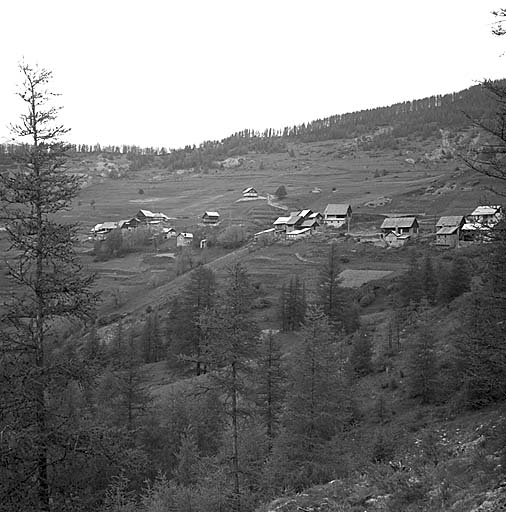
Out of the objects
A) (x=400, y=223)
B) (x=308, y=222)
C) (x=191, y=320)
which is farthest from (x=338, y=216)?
(x=191, y=320)

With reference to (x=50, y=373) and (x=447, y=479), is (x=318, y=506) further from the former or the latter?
(x=50, y=373)

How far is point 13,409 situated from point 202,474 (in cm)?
1468

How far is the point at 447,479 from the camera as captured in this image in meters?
11.6

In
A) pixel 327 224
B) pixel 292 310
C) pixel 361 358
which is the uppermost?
pixel 327 224

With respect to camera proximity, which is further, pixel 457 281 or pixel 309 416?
pixel 457 281

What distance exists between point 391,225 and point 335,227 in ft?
47.4

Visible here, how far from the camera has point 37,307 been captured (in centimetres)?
1162

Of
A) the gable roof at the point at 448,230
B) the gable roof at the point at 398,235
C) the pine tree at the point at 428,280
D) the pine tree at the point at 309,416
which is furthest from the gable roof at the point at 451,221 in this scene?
the pine tree at the point at 309,416

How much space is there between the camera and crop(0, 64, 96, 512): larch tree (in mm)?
10938

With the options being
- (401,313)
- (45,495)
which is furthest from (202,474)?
(401,313)

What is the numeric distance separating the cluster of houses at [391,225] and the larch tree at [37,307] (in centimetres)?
5145

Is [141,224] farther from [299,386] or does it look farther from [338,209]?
[299,386]

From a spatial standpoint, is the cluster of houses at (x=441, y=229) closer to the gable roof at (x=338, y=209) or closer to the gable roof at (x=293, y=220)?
the gable roof at (x=338, y=209)

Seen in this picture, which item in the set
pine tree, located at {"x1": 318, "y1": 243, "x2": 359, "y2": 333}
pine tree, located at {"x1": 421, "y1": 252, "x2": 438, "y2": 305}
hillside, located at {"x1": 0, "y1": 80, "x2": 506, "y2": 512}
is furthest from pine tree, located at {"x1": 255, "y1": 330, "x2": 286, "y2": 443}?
pine tree, located at {"x1": 421, "y1": 252, "x2": 438, "y2": 305}
